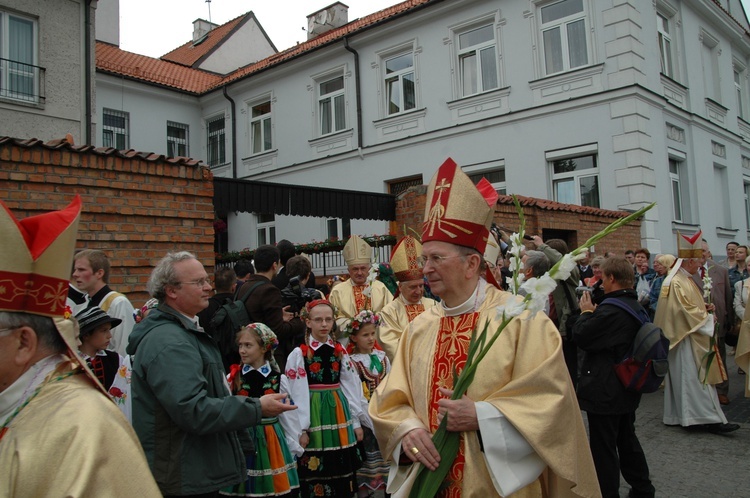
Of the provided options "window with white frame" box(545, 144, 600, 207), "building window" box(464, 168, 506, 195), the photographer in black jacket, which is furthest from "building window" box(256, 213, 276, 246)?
the photographer in black jacket

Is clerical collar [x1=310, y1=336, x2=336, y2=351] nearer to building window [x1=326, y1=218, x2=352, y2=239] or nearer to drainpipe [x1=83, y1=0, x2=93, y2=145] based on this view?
drainpipe [x1=83, y1=0, x2=93, y2=145]

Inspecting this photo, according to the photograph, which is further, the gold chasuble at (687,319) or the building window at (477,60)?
the building window at (477,60)

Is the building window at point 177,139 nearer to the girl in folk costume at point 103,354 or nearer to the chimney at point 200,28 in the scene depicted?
the chimney at point 200,28

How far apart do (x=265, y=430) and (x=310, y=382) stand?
0.60m

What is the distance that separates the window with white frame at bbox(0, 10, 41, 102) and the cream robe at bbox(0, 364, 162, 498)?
13390 mm

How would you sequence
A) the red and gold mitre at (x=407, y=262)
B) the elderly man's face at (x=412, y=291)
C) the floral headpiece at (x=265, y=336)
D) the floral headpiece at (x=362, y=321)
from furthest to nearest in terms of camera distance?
the red and gold mitre at (x=407, y=262), the elderly man's face at (x=412, y=291), the floral headpiece at (x=362, y=321), the floral headpiece at (x=265, y=336)

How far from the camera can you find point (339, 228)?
1761cm

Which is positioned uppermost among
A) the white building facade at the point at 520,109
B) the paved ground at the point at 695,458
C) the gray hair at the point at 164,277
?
the white building facade at the point at 520,109

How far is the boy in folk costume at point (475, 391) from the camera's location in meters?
2.28

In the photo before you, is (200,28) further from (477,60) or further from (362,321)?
(362,321)

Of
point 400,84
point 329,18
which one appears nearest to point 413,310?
point 400,84

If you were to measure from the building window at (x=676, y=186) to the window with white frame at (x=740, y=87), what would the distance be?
5977 mm

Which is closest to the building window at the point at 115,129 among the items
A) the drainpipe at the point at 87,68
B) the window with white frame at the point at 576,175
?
the drainpipe at the point at 87,68

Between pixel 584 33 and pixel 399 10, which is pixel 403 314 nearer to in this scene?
pixel 584 33
